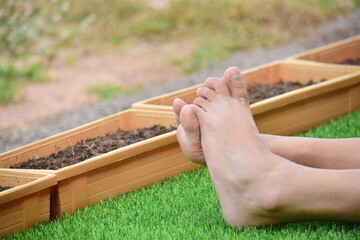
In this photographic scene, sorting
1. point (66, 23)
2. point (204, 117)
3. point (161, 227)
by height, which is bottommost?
point (161, 227)

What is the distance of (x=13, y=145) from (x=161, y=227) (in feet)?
7.17

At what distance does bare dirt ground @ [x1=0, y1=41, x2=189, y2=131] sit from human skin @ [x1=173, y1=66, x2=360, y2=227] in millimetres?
2873

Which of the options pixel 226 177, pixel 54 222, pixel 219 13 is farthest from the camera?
pixel 219 13

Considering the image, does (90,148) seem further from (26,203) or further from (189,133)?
(189,133)

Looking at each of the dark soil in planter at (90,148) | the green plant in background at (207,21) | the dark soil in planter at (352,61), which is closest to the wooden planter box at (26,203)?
the dark soil in planter at (90,148)

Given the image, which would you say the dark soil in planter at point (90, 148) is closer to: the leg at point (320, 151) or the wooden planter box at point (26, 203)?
the wooden planter box at point (26, 203)

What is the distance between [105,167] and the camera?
249 centimetres

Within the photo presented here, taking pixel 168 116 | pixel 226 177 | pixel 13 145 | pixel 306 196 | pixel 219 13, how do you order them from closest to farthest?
pixel 306 196
pixel 226 177
pixel 168 116
pixel 13 145
pixel 219 13

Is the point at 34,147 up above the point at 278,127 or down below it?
above

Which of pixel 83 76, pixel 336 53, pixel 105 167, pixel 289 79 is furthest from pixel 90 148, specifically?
pixel 83 76

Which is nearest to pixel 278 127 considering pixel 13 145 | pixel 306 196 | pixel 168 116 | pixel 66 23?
pixel 168 116

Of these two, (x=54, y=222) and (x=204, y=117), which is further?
(x=54, y=222)

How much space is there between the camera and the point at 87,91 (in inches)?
221

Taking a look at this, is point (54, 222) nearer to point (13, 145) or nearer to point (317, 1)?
point (13, 145)
